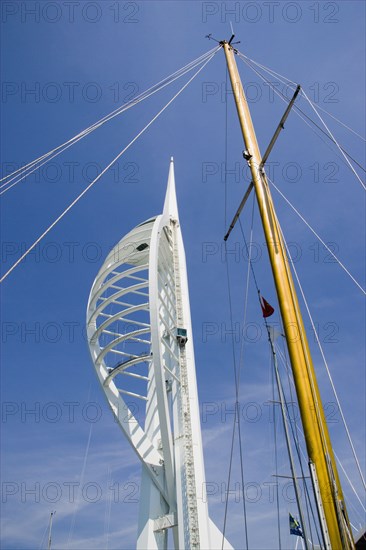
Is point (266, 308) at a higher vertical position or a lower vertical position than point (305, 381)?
higher

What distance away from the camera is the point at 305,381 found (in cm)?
623

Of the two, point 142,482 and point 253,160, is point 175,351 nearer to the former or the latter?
point 142,482

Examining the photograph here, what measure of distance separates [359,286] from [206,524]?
1240cm

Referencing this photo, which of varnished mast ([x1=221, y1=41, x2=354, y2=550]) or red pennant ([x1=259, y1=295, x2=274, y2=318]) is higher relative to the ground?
red pennant ([x1=259, y1=295, x2=274, y2=318])

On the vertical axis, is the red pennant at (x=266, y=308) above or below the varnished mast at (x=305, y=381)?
above

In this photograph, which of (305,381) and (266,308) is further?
(266,308)

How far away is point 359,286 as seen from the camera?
8.30 m

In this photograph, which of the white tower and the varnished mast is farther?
the white tower

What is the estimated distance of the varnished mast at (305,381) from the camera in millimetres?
5273

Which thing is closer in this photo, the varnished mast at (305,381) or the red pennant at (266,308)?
the varnished mast at (305,381)

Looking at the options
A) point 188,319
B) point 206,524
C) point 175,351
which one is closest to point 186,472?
point 206,524

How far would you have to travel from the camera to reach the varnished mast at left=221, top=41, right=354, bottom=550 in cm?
527

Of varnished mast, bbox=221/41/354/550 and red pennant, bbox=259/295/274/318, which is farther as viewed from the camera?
red pennant, bbox=259/295/274/318

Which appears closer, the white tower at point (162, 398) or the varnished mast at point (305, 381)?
the varnished mast at point (305, 381)
